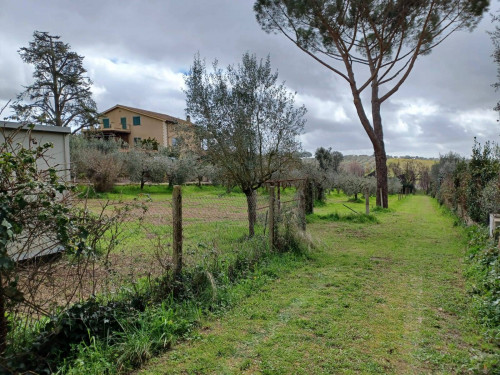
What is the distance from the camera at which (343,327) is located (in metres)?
3.87

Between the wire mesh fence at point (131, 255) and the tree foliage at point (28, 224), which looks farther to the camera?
the wire mesh fence at point (131, 255)

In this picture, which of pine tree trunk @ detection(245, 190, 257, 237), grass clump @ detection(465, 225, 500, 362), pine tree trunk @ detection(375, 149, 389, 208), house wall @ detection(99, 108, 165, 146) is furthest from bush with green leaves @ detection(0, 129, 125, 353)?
house wall @ detection(99, 108, 165, 146)

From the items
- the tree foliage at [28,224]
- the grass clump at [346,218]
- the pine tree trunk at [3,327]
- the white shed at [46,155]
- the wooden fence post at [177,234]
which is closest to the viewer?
the tree foliage at [28,224]

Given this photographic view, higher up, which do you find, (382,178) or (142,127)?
(142,127)

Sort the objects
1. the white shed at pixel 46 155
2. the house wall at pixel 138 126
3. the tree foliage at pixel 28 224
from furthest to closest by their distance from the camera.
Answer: the house wall at pixel 138 126 < the white shed at pixel 46 155 < the tree foliage at pixel 28 224

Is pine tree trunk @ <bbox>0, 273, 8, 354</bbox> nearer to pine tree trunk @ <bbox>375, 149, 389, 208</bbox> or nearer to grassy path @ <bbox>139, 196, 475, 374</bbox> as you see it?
grassy path @ <bbox>139, 196, 475, 374</bbox>

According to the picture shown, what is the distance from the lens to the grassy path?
3.12m

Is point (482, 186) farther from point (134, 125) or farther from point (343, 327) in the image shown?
point (134, 125)

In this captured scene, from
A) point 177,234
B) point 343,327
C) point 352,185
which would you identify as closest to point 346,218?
point 343,327

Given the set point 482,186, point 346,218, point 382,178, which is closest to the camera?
point 482,186

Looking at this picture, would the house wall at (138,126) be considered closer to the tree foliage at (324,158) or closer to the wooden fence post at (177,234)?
the tree foliage at (324,158)

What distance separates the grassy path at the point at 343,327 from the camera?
3.12 meters

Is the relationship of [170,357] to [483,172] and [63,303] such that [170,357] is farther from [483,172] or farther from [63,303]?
[483,172]

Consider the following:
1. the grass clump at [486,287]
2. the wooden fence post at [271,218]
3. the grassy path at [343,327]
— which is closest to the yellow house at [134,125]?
the wooden fence post at [271,218]
